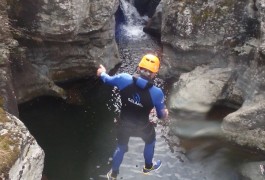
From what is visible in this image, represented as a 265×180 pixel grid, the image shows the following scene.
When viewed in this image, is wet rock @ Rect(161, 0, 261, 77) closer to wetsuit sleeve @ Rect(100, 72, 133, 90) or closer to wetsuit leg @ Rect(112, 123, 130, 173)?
wetsuit leg @ Rect(112, 123, 130, 173)

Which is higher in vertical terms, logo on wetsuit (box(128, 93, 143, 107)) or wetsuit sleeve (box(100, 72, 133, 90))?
wetsuit sleeve (box(100, 72, 133, 90))

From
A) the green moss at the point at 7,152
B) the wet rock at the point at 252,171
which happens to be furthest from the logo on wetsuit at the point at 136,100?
the wet rock at the point at 252,171

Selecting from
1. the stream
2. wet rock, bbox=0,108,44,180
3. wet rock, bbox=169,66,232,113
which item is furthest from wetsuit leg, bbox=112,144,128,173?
wet rock, bbox=169,66,232,113

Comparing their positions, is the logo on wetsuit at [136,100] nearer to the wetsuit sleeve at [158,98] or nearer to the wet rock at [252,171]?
the wetsuit sleeve at [158,98]

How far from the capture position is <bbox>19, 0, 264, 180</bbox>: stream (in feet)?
41.4

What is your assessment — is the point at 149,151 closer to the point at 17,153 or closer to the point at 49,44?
the point at 17,153

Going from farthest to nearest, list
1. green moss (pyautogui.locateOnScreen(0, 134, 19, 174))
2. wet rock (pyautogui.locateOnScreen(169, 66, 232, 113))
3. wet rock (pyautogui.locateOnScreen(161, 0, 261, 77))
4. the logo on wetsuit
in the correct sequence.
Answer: wet rock (pyautogui.locateOnScreen(161, 0, 261, 77)), wet rock (pyautogui.locateOnScreen(169, 66, 232, 113)), the logo on wetsuit, green moss (pyautogui.locateOnScreen(0, 134, 19, 174))

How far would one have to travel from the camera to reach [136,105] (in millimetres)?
10211

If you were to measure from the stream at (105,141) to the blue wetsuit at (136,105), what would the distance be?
6.41ft

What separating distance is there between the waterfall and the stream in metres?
7.95

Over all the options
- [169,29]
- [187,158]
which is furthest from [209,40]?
[187,158]

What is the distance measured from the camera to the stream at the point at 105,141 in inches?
497

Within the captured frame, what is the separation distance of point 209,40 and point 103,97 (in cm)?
572

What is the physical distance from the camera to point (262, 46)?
13766mm
